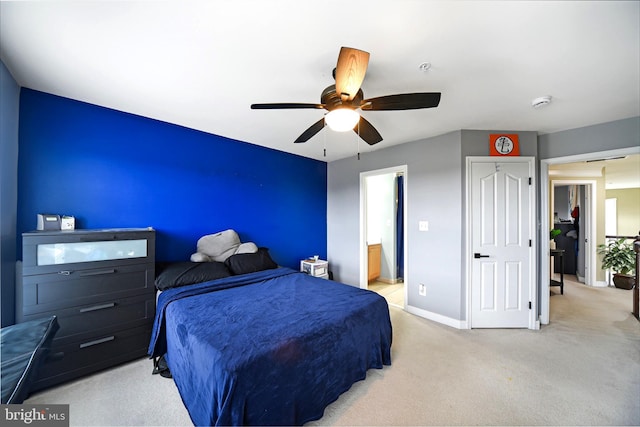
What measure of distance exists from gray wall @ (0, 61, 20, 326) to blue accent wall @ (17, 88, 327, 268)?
4.3 inches

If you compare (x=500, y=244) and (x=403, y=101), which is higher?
(x=403, y=101)

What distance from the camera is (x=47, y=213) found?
2.15 metres

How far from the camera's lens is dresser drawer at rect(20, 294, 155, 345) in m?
1.87

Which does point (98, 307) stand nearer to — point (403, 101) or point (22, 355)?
point (22, 355)

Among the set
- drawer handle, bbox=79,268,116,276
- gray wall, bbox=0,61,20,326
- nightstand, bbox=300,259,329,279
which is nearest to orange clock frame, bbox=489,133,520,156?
nightstand, bbox=300,259,329,279

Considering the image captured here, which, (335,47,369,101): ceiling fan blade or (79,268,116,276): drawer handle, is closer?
(335,47,369,101): ceiling fan blade

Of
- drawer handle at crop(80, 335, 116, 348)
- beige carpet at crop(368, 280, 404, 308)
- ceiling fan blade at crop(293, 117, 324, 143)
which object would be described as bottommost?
beige carpet at crop(368, 280, 404, 308)

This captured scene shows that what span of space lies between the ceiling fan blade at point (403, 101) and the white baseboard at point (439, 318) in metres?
2.73

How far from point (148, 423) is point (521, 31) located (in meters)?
3.44

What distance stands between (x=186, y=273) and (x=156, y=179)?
1217 mm

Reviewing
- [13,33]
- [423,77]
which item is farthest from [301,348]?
[13,33]

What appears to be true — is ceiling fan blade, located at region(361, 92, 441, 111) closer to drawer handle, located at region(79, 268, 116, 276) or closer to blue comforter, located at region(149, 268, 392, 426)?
blue comforter, located at region(149, 268, 392, 426)

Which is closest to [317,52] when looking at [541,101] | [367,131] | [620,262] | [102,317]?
[367,131]

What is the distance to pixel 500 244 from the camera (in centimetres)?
294
